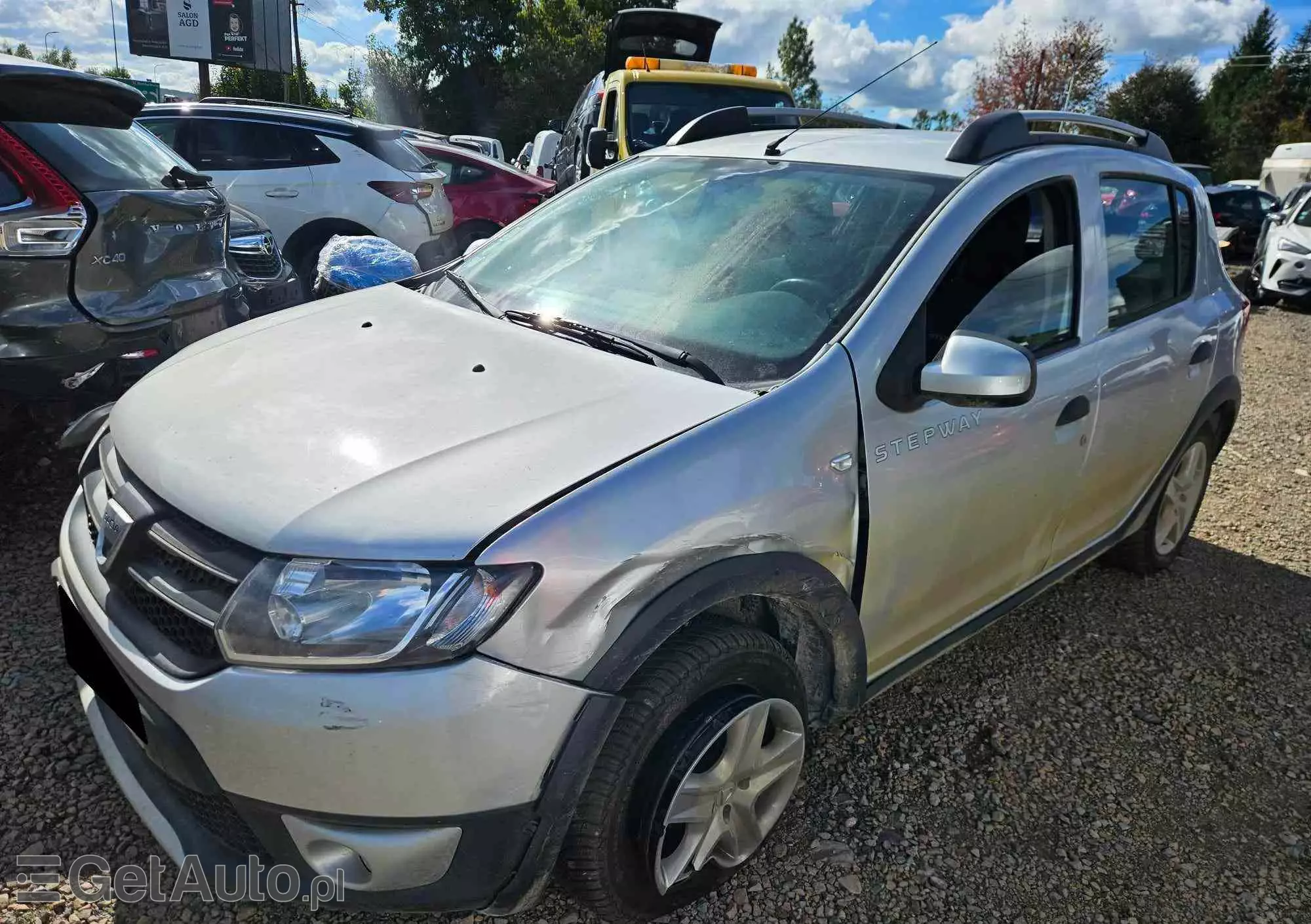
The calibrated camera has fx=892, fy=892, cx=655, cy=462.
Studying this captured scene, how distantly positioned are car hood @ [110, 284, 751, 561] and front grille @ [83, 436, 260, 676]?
0.04 meters

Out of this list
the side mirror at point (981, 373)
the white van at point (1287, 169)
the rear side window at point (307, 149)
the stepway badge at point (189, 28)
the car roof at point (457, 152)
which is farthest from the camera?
the stepway badge at point (189, 28)

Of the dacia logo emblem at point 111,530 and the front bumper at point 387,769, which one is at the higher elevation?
the dacia logo emblem at point 111,530

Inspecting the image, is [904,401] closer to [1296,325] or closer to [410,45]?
[1296,325]

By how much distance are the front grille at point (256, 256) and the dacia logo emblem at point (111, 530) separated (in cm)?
325

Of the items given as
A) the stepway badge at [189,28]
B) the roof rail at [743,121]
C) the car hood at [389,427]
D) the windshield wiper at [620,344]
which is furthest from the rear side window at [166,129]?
the stepway badge at [189,28]

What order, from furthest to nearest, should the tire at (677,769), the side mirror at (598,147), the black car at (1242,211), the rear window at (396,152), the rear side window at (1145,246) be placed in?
the black car at (1242,211), the side mirror at (598,147), the rear window at (396,152), the rear side window at (1145,246), the tire at (677,769)

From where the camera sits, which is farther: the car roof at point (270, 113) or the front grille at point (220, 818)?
the car roof at point (270, 113)

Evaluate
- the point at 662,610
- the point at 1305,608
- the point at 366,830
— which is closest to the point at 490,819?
the point at 366,830

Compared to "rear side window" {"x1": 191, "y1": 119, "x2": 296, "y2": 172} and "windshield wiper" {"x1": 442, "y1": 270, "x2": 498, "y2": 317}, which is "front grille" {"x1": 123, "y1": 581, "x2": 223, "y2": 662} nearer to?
"windshield wiper" {"x1": 442, "y1": 270, "x2": 498, "y2": 317}

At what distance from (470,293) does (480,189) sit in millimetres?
7389

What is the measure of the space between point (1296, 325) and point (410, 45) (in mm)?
36255

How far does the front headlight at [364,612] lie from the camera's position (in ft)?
4.94

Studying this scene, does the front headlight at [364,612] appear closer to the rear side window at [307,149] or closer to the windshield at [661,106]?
the rear side window at [307,149]

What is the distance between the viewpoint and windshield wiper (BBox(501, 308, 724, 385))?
2111 millimetres
